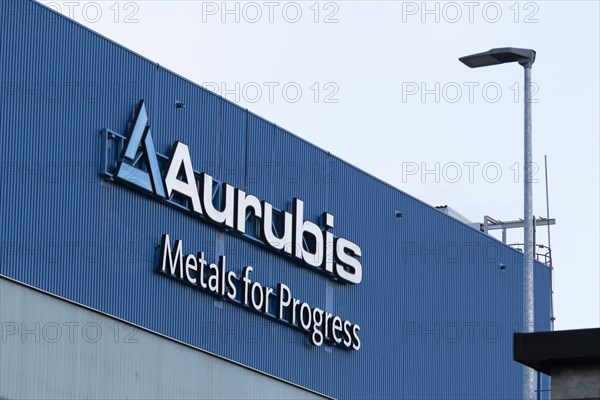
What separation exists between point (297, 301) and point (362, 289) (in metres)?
3.62

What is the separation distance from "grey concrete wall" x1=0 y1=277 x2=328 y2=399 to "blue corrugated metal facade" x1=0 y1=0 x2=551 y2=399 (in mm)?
401

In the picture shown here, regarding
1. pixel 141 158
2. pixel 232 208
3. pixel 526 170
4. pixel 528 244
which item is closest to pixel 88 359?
pixel 141 158

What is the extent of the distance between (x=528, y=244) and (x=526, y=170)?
1498 mm

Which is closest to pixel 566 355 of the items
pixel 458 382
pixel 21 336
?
pixel 21 336

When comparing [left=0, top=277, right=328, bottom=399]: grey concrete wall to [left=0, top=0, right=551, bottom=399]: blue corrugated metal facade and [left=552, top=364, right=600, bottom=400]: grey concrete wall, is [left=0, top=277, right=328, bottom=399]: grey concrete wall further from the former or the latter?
[left=552, top=364, right=600, bottom=400]: grey concrete wall

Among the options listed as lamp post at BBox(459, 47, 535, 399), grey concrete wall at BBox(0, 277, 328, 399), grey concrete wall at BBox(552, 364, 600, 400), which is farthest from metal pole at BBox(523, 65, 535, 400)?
grey concrete wall at BBox(552, 364, 600, 400)

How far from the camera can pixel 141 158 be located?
3481 cm

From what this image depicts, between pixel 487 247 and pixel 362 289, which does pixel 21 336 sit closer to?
pixel 362 289

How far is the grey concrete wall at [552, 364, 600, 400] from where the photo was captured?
59.9 feet

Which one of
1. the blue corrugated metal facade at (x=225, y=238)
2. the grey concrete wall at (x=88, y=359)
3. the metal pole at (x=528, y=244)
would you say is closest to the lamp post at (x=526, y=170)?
the metal pole at (x=528, y=244)

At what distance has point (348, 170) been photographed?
43.3m

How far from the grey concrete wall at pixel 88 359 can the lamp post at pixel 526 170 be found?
9.02 meters

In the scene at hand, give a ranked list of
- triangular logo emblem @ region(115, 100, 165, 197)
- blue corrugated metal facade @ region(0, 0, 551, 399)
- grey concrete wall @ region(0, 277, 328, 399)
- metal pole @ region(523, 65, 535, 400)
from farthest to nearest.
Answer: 1. triangular logo emblem @ region(115, 100, 165, 197)
2. blue corrugated metal facade @ region(0, 0, 551, 399)
3. grey concrete wall @ region(0, 277, 328, 399)
4. metal pole @ region(523, 65, 535, 400)

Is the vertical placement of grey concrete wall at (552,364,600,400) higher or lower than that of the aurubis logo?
lower
